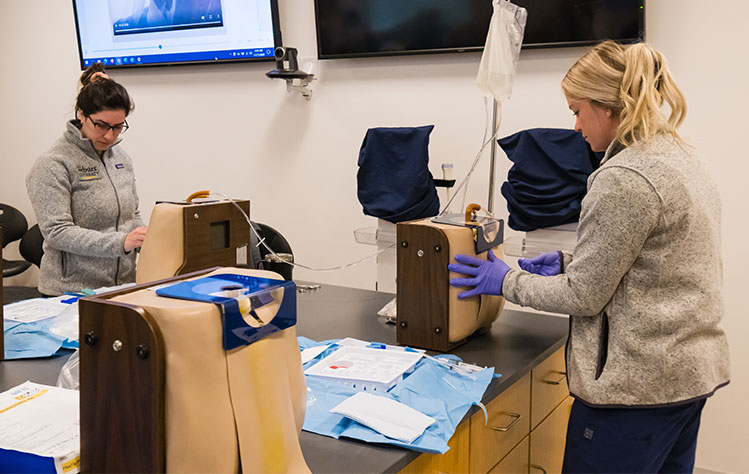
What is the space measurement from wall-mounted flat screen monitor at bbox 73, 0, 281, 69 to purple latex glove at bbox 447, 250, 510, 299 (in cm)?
197

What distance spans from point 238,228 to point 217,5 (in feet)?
6.26

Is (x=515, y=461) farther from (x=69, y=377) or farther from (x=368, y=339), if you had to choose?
(x=69, y=377)

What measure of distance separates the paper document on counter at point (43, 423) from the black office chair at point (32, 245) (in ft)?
8.61

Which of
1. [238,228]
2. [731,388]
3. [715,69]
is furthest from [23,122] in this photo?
[731,388]

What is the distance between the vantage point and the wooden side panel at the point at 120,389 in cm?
85

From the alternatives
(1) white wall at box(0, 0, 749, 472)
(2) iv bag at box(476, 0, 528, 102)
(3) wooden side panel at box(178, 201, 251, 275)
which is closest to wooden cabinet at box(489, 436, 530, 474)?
(3) wooden side panel at box(178, 201, 251, 275)

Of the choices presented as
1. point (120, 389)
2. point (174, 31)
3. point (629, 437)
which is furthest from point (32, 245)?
point (629, 437)

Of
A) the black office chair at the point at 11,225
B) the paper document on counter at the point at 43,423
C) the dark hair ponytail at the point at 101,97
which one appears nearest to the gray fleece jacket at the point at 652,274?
the paper document on counter at the point at 43,423

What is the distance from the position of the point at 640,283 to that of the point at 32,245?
3.30 metres

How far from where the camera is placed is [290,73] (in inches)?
118

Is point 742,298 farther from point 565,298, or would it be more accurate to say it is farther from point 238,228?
point 238,228

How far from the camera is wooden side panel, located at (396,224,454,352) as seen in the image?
1610 mm

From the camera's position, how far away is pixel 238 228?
1835mm

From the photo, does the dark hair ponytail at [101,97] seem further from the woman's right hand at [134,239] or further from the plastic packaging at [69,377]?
the plastic packaging at [69,377]
